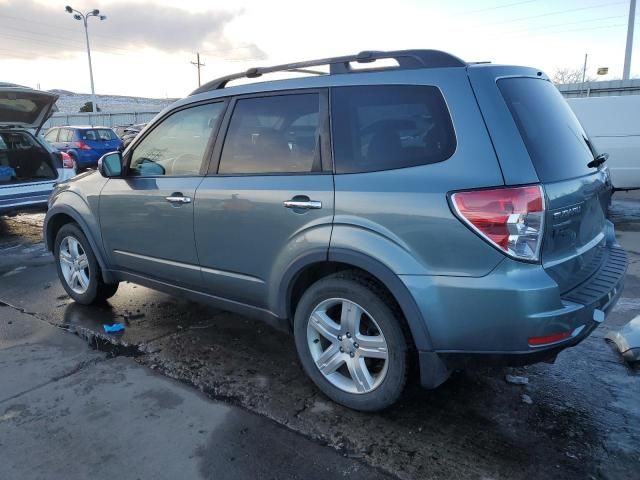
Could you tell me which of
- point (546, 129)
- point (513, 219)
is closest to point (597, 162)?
point (546, 129)

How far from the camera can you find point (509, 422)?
2912 mm

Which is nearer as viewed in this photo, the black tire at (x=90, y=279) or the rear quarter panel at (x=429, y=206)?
the rear quarter panel at (x=429, y=206)

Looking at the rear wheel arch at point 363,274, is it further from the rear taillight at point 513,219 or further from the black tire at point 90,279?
the black tire at point 90,279

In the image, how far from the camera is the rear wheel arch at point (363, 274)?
261cm

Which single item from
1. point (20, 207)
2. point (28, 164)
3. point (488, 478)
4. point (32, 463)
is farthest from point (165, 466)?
point (28, 164)

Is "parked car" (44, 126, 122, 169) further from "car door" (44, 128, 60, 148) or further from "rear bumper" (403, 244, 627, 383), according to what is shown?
"rear bumper" (403, 244, 627, 383)

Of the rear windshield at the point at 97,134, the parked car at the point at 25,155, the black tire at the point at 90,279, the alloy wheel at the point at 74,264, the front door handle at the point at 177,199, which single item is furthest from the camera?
the rear windshield at the point at 97,134

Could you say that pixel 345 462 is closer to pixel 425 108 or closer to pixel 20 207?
pixel 425 108

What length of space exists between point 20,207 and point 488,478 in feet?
25.5

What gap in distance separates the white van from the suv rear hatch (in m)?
7.39

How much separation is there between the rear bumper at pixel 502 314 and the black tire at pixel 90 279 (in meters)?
3.26

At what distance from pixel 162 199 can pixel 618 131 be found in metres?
8.97

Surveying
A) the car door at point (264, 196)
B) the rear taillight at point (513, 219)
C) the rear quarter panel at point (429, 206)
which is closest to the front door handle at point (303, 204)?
the car door at point (264, 196)

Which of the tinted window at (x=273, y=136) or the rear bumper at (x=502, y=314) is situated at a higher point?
the tinted window at (x=273, y=136)
